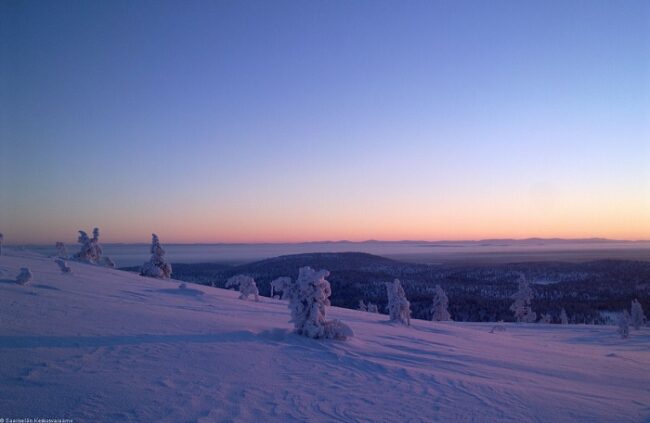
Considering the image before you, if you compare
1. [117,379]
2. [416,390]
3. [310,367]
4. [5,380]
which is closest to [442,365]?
[416,390]

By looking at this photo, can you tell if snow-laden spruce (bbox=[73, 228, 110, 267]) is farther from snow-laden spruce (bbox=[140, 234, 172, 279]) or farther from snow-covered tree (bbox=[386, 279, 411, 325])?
snow-covered tree (bbox=[386, 279, 411, 325])

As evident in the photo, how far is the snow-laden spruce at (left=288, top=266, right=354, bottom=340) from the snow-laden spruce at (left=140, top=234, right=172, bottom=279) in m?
28.8

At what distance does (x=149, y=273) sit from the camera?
37750 mm

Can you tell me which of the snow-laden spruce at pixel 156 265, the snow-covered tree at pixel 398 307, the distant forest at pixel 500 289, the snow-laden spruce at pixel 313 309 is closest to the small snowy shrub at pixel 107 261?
the snow-laden spruce at pixel 156 265

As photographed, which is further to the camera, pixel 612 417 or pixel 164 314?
pixel 164 314

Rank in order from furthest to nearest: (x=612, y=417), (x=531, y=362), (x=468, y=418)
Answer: (x=531, y=362)
(x=612, y=417)
(x=468, y=418)

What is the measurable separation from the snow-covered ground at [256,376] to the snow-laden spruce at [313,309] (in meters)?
0.42

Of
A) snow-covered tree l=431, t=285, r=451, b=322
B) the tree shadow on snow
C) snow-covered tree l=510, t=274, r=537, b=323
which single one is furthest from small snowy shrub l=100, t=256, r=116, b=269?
snow-covered tree l=510, t=274, r=537, b=323

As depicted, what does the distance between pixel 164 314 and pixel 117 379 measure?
303 inches

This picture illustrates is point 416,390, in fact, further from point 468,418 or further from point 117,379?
point 117,379

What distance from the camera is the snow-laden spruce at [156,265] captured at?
124 feet

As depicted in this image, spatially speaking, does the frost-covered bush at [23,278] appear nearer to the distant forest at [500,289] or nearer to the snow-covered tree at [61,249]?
the snow-covered tree at [61,249]

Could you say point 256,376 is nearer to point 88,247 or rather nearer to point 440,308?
point 88,247

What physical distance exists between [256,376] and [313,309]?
193 inches
